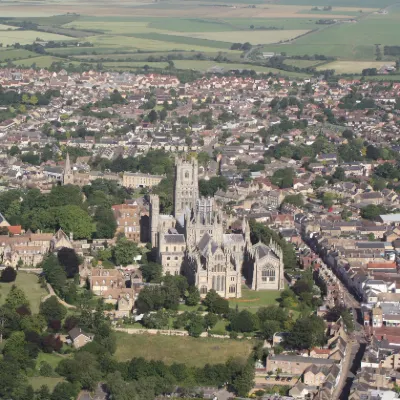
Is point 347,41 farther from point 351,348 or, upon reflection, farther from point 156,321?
point 351,348

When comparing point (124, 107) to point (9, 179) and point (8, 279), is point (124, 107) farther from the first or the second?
point (8, 279)

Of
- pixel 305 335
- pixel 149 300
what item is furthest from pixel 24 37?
pixel 305 335

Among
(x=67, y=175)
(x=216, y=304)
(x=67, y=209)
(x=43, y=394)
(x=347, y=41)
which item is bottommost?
(x=43, y=394)

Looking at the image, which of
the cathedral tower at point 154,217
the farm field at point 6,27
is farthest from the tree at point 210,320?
the farm field at point 6,27

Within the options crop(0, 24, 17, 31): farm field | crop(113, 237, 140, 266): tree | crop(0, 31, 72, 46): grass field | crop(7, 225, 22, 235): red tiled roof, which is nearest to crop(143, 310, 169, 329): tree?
crop(113, 237, 140, 266): tree

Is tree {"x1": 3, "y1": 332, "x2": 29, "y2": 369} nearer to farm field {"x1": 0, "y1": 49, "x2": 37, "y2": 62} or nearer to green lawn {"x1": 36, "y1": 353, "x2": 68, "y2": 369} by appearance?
green lawn {"x1": 36, "y1": 353, "x2": 68, "y2": 369}

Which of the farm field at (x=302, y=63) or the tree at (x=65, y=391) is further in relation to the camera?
the farm field at (x=302, y=63)

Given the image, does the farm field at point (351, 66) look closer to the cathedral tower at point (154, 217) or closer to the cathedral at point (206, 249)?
the cathedral at point (206, 249)
